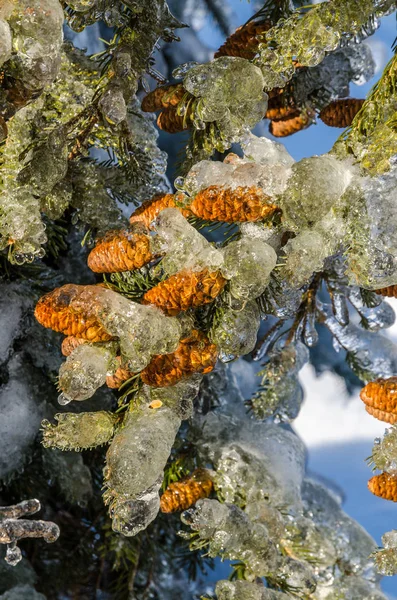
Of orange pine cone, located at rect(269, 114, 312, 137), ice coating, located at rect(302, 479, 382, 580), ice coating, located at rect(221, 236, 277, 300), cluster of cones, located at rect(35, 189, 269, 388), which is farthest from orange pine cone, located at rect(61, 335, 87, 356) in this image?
ice coating, located at rect(302, 479, 382, 580)

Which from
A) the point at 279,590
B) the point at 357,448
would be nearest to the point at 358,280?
the point at 279,590

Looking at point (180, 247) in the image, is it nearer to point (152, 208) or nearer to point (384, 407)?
point (152, 208)

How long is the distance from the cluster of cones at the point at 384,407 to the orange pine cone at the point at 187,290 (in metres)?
0.17

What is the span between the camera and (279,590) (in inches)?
27.5

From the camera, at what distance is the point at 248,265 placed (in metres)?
0.46

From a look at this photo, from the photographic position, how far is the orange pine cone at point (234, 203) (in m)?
0.46

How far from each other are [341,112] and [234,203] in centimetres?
27

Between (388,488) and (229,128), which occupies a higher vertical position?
(229,128)

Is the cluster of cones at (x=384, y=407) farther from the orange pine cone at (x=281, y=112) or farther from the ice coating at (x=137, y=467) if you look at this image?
the orange pine cone at (x=281, y=112)

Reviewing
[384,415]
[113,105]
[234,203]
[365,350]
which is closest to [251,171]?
[234,203]

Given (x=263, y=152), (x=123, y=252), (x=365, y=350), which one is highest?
(x=365, y=350)

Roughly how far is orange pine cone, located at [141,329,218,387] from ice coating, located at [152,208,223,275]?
68mm

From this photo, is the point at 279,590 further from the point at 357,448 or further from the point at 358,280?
the point at 357,448

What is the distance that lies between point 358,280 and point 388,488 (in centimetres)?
20
